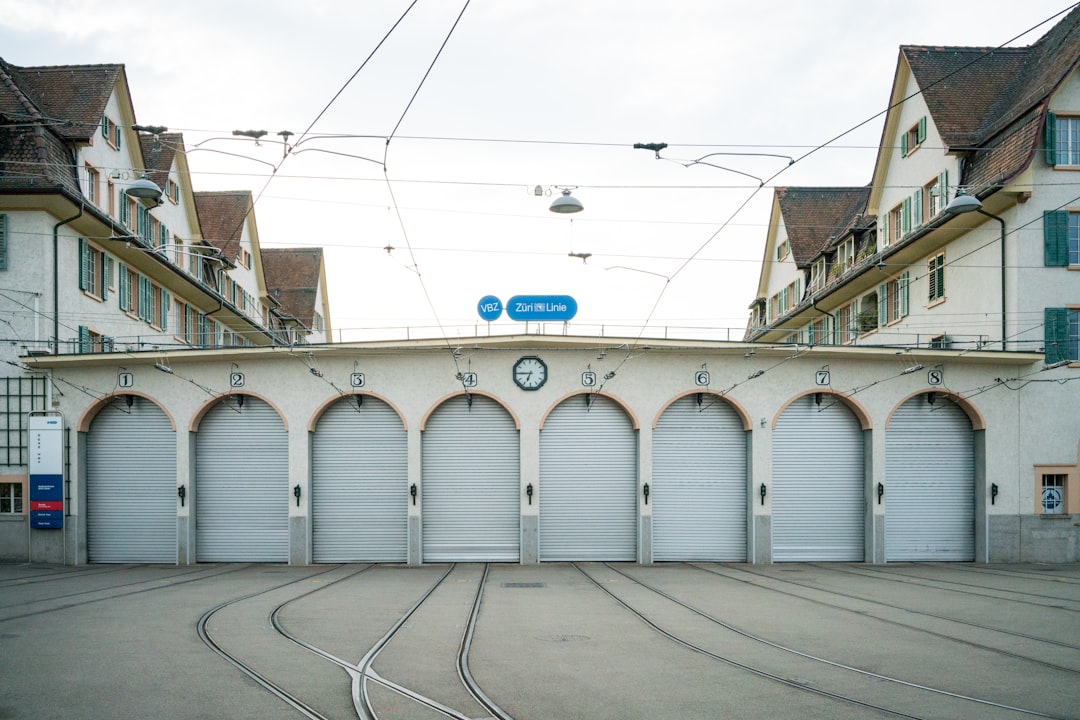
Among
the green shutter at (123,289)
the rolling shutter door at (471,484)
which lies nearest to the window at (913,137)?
the rolling shutter door at (471,484)

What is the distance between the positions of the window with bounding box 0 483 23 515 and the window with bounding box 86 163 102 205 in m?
9.32

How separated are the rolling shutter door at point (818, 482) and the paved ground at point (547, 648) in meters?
6.49

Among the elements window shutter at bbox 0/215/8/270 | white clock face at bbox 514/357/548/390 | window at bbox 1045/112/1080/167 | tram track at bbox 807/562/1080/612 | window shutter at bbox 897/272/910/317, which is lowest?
tram track at bbox 807/562/1080/612

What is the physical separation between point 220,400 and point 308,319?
34437 millimetres

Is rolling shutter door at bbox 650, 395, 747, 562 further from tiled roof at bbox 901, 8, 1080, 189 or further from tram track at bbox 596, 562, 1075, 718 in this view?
tram track at bbox 596, 562, 1075, 718

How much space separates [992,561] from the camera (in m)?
30.3

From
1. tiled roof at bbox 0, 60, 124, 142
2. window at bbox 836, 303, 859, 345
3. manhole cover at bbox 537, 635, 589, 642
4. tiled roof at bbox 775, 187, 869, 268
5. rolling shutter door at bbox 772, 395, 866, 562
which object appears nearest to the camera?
manhole cover at bbox 537, 635, 589, 642

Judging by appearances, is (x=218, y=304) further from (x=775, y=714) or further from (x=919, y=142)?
(x=775, y=714)

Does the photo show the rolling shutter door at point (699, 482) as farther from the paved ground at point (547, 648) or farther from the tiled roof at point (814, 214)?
the tiled roof at point (814, 214)

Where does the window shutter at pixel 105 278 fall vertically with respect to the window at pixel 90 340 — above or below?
above

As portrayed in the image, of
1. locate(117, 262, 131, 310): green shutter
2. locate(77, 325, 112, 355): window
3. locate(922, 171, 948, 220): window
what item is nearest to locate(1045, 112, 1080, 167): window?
locate(922, 171, 948, 220): window

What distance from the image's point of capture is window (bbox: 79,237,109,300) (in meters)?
32.2

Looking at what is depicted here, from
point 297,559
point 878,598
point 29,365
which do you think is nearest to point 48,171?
point 29,365

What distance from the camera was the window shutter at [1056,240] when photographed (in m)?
30.7
